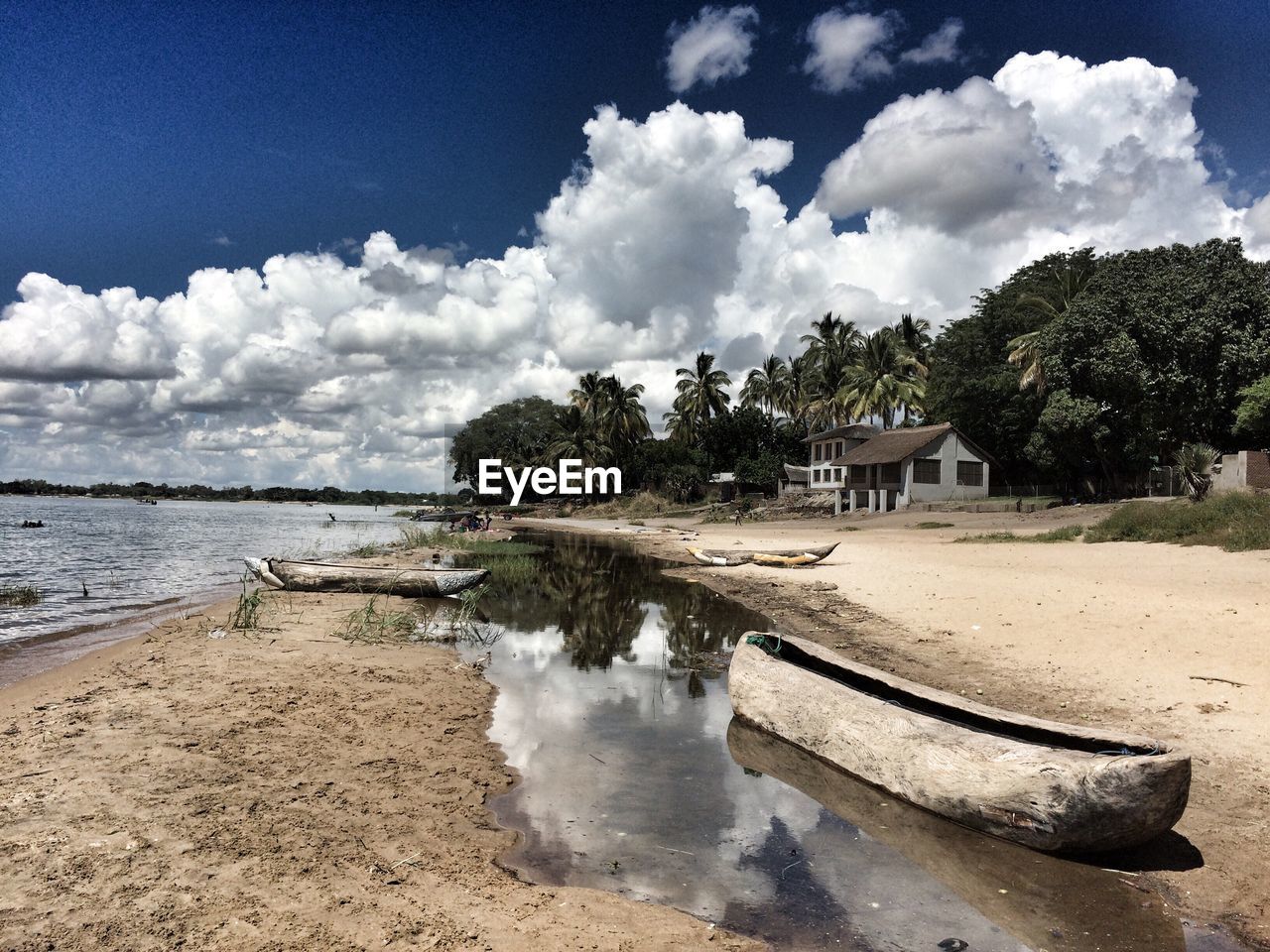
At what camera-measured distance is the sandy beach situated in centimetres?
387

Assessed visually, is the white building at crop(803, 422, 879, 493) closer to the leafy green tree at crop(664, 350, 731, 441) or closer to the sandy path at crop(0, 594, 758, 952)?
the leafy green tree at crop(664, 350, 731, 441)

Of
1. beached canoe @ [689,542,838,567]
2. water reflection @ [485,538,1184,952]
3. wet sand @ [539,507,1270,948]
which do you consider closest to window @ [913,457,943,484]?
wet sand @ [539,507,1270,948]

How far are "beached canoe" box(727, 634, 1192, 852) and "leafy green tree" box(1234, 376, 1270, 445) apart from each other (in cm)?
2950

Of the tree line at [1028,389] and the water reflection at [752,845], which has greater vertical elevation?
the tree line at [1028,389]

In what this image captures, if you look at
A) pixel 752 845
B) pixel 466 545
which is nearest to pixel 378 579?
pixel 752 845

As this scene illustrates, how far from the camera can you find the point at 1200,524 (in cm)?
1922

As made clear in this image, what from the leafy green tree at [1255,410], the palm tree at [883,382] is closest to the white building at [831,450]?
the palm tree at [883,382]

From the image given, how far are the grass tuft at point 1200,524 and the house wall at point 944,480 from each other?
2055 cm

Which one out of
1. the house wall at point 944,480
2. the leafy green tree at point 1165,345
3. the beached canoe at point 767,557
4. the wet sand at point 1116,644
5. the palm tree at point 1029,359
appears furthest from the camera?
the house wall at point 944,480

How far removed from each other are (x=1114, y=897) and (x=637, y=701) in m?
5.22

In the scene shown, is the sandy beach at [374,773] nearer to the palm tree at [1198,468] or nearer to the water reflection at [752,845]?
the water reflection at [752,845]

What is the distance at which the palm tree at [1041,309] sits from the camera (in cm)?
3988

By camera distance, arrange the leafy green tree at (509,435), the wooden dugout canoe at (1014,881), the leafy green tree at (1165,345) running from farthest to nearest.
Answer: the leafy green tree at (509,435) → the leafy green tree at (1165,345) → the wooden dugout canoe at (1014,881)

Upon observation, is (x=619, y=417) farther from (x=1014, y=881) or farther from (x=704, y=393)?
(x=1014, y=881)
